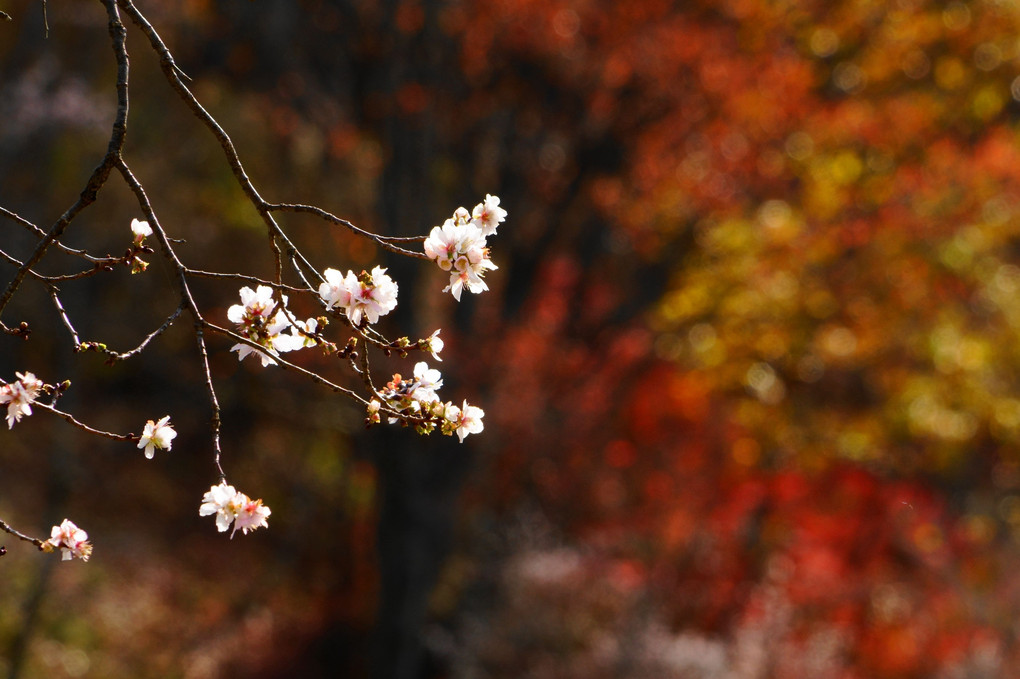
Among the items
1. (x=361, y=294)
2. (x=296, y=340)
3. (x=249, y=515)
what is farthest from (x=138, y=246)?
(x=249, y=515)

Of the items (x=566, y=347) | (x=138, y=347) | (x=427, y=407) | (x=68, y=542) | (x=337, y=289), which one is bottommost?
(x=68, y=542)

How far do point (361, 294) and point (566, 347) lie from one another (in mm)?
8348

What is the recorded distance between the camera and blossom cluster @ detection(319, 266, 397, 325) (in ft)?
6.40

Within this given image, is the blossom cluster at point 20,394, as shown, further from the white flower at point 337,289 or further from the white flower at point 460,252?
the white flower at point 460,252

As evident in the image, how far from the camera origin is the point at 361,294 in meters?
1.96

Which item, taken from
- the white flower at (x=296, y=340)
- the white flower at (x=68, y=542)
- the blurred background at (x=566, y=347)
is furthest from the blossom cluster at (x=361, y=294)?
the blurred background at (x=566, y=347)

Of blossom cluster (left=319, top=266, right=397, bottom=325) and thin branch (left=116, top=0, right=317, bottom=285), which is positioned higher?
thin branch (left=116, top=0, right=317, bottom=285)

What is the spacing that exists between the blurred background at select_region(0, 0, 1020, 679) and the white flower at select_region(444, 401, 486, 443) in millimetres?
5763

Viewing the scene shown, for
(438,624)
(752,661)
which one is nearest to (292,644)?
(438,624)

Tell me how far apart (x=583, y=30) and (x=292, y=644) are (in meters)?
6.45

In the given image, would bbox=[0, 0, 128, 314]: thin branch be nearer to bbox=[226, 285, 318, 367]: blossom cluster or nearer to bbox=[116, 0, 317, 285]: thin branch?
bbox=[116, 0, 317, 285]: thin branch

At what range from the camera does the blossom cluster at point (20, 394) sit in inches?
78.8

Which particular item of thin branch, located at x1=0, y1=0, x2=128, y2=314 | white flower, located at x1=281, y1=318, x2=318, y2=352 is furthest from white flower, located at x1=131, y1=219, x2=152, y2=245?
white flower, located at x1=281, y1=318, x2=318, y2=352

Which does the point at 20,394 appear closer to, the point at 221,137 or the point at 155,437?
the point at 155,437
